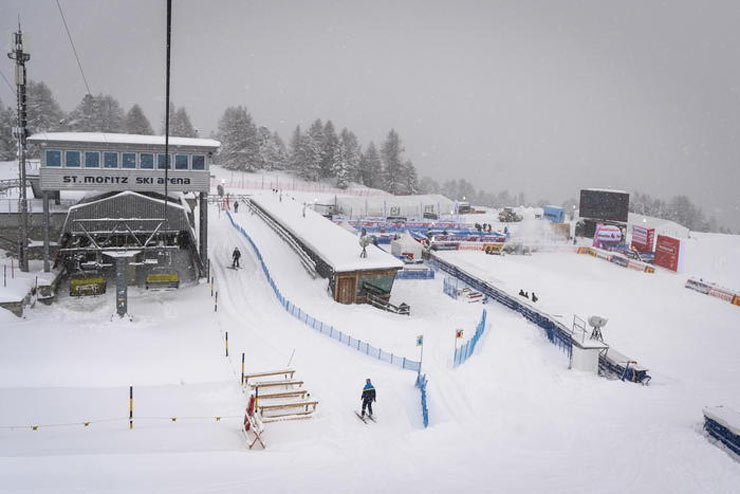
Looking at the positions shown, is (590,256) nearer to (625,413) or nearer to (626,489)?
(625,413)

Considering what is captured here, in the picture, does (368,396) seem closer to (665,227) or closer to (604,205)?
(604,205)

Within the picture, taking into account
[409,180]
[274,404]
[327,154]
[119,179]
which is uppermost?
[327,154]

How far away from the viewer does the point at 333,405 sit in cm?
1517

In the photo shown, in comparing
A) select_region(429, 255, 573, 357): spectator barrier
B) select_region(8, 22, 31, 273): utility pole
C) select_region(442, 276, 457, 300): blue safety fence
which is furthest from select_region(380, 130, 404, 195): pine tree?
select_region(8, 22, 31, 273): utility pole

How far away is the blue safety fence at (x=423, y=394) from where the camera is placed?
48.4 feet

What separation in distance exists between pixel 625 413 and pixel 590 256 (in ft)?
139

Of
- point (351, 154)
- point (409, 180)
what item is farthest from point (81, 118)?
point (409, 180)

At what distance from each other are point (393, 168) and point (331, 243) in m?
75.9

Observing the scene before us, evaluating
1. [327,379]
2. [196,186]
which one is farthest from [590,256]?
[327,379]

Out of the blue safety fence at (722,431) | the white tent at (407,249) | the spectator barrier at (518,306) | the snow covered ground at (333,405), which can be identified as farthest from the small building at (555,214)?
the blue safety fence at (722,431)

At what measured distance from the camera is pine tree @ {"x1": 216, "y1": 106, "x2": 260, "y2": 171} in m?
97.9

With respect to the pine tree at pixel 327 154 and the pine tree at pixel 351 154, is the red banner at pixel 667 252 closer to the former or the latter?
the pine tree at pixel 351 154

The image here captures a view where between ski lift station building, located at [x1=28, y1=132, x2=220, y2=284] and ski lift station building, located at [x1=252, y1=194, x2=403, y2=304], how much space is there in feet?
21.6

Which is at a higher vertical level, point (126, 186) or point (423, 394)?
point (126, 186)
